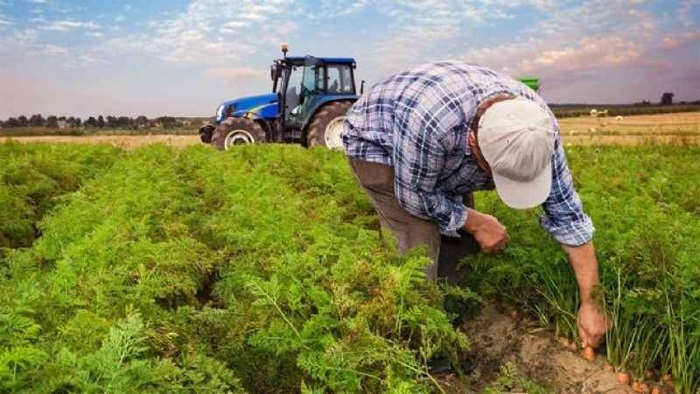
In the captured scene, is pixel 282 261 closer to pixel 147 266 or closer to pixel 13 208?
pixel 147 266

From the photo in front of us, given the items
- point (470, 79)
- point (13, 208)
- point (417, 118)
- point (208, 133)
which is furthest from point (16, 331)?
point (208, 133)

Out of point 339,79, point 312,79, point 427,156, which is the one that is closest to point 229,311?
point 427,156

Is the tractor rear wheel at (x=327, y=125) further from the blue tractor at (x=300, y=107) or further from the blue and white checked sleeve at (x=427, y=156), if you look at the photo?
the blue and white checked sleeve at (x=427, y=156)

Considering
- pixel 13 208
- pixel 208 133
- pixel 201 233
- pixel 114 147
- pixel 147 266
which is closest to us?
pixel 147 266

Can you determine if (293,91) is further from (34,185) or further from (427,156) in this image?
(427,156)

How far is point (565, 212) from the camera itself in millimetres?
4188

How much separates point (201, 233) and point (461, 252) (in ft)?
7.54

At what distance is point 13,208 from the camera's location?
8.27m

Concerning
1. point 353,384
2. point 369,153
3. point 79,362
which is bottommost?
point 353,384

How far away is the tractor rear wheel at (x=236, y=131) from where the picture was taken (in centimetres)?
1841

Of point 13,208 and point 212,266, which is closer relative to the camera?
point 212,266

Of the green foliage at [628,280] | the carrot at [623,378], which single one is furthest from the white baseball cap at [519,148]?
the carrot at [623,378]

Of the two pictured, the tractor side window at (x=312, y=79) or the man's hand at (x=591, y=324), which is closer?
the man's hand at (x=591, y=324)

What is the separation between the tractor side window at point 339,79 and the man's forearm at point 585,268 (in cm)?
1371
